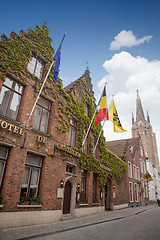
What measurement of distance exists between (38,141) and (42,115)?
185 centimetres

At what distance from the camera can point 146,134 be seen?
89188mm

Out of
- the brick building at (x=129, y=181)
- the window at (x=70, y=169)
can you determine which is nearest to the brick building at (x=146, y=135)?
the brick building at (x=129, y=181)

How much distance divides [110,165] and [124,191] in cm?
629

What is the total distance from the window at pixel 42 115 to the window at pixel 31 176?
71.3 inches

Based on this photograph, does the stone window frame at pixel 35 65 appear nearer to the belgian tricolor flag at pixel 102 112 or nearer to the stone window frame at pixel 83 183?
the belgian tricolor flag at pixel 102 112

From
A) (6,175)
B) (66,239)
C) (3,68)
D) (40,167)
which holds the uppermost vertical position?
(3,68)

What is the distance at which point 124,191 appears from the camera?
2297 centimetres

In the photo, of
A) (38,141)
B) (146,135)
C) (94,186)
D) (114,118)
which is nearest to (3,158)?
(38,141)

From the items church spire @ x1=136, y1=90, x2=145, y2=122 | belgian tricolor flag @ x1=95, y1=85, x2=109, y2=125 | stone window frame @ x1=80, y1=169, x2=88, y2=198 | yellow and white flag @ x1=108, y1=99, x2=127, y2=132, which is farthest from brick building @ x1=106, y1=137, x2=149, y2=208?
church spire @ x1=136, y1=90, x2=145, y2=122

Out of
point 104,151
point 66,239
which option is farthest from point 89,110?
point 66,239

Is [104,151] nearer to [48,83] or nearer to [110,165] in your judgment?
[110,165]

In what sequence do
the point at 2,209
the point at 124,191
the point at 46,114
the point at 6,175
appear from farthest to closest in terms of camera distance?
1. the point at 124,191
2. the point at 46,114
3. the point at 6,175
4. the point at 2,209

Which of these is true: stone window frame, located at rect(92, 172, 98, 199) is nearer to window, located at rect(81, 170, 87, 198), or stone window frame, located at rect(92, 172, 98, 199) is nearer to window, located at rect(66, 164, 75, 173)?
window, located at rect(81, 170, 87, 198)

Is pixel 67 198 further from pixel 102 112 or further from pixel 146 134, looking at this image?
pixel 146 134
